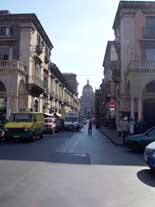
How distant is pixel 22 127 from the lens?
2592cm

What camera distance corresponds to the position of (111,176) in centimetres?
1116

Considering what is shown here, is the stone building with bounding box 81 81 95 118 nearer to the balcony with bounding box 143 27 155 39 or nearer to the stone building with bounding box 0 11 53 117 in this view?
the stone building with bounding box 0 11 53 117

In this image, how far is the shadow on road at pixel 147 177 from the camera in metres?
10.2

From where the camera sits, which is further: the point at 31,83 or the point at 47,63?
the point at 47,63

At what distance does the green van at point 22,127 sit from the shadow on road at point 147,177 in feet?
47.7

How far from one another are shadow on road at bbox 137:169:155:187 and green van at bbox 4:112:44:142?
47.7 ft

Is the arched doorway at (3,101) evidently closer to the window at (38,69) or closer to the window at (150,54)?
the window at (38,69)

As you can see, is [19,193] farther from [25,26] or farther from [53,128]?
[25,26]

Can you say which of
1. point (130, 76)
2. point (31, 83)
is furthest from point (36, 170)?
point (31, 83)

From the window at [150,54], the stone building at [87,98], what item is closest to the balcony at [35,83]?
the window at [150,54]

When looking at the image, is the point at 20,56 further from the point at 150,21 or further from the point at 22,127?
the point at 22,127

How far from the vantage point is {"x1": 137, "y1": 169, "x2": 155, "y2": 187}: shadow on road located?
33.4 feet

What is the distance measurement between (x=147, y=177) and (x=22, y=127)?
629 inches

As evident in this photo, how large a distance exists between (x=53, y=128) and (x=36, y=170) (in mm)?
27847
